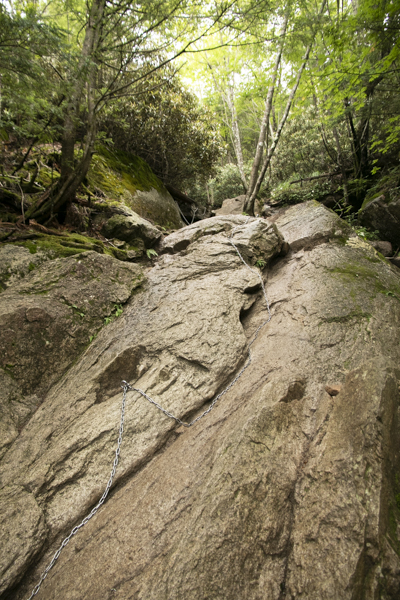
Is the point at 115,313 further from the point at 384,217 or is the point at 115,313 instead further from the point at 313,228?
the point at 384,217

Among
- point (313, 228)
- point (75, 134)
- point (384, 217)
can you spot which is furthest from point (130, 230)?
point (384, 217)

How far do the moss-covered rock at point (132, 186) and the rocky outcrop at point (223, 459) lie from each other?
18.2 feet

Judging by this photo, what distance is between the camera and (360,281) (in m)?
5.05

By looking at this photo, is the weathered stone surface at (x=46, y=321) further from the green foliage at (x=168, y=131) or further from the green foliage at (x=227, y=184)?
the green foliage at (x=227, y=184)

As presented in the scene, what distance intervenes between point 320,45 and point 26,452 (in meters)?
16.6

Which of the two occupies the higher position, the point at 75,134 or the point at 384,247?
the point at 75,134

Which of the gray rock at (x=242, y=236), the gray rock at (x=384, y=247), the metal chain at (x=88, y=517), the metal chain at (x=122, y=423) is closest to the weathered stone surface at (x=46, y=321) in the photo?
the metal chain at (x=122, y=423)

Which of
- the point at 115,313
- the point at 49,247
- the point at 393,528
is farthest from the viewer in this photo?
the point at 49,247

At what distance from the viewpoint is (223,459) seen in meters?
2.94

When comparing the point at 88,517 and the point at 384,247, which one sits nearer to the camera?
the point at 88,517

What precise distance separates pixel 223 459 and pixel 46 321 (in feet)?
11.1

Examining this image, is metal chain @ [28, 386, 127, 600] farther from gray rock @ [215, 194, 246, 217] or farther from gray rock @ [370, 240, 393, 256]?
gray rock @ [215, 194, 246, 217]

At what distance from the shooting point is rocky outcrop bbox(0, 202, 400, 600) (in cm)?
228

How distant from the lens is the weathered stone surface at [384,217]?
8.05m
